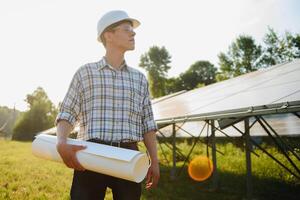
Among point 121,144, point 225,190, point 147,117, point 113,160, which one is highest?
point 147,117

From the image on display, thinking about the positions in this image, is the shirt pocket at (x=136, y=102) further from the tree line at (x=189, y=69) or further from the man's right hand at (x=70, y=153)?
the tree line at (x=189, y=69)

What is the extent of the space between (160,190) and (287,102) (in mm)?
4357

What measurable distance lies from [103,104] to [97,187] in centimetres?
69

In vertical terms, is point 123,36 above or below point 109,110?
above

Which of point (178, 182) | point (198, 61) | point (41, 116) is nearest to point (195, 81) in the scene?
point (198, 61)

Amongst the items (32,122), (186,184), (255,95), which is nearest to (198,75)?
(32,122)

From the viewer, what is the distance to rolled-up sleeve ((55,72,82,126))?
107 inches

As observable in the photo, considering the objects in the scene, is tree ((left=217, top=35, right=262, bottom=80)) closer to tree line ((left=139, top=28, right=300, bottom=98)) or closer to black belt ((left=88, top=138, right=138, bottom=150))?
tree line ((left=139, top=28, right=300, bottom=98))

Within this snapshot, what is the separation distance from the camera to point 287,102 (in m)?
4.20

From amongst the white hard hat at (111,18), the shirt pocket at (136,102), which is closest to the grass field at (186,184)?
the shirt pocket at (136,102)

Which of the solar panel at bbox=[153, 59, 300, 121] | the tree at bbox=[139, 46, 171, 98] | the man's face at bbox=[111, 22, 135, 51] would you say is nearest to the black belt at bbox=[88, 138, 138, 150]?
the man's face at bbox=[111, 22, 135, 51]

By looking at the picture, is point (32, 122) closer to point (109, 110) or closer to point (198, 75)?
point (198, 75)

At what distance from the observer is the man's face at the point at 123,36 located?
2982mm

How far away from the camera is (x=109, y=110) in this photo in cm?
282
